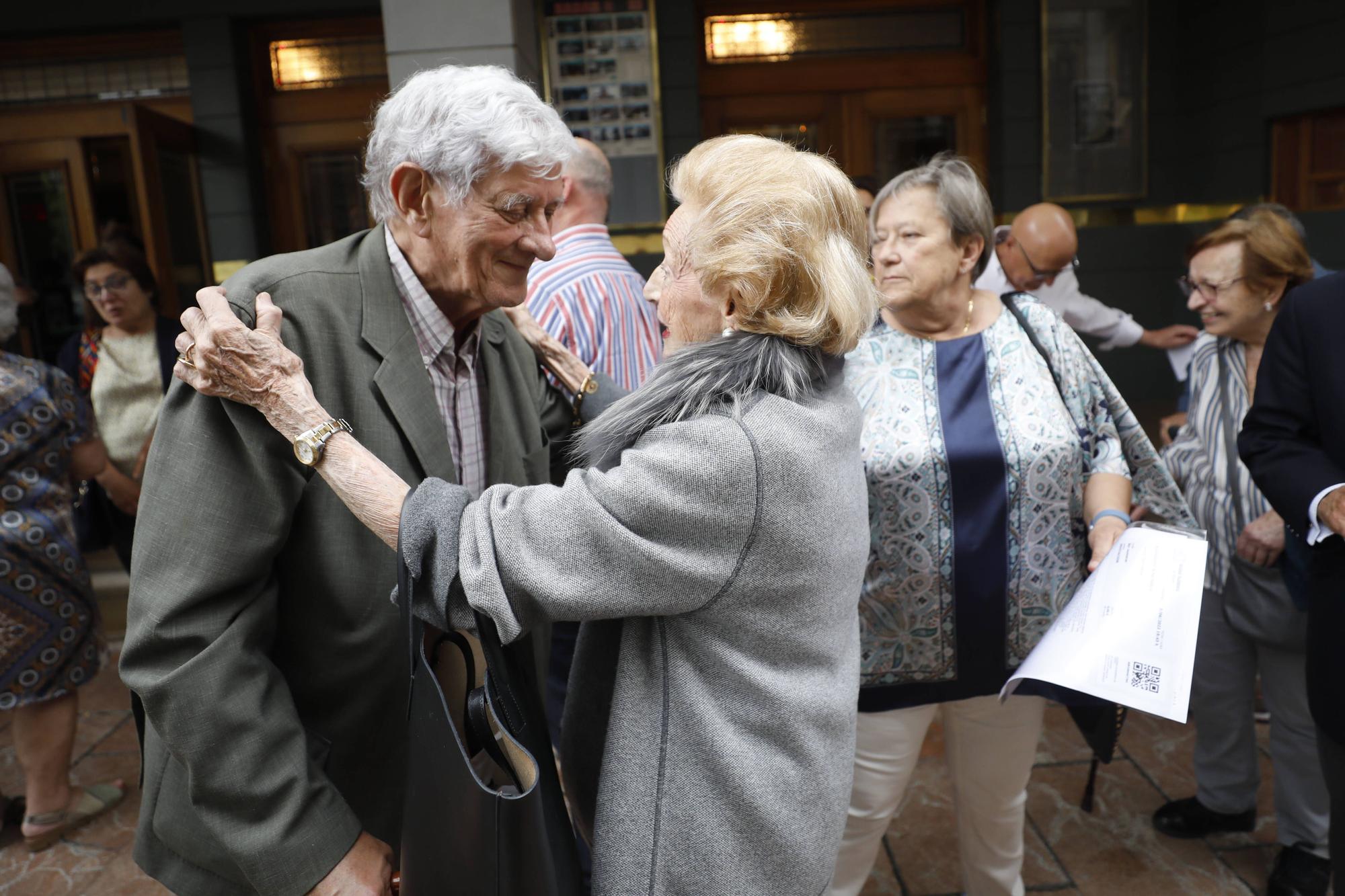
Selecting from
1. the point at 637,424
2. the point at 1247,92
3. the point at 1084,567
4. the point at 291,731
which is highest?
the point at 1247,92

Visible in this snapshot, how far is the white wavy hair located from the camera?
4.58 ft

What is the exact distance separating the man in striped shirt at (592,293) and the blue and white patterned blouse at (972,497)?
949 mm

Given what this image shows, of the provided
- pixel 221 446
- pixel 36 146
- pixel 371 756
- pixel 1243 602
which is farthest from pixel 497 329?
pixel 36 146

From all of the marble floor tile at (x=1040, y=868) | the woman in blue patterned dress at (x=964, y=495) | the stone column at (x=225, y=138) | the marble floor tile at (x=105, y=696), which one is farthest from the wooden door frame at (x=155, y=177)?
the marble floor tile at (x=1040, y=868)

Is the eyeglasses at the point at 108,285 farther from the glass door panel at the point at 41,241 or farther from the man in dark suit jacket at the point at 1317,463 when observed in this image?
the man in dark suit jacket at the point at 1317,463

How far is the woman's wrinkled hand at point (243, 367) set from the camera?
1.21 m

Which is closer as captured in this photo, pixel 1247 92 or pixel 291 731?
pixel 291 731

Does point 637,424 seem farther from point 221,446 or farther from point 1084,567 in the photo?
point 1084,567

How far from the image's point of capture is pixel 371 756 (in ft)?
4.91

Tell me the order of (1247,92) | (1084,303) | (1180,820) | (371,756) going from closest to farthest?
(371,756) → (1180,820) → (1084,303) → (1247,92)

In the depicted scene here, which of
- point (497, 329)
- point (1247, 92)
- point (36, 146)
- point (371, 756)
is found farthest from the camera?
point (1247, 92)

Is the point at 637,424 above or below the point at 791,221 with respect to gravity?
below

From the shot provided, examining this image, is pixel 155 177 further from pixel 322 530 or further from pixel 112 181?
pixel 322 530

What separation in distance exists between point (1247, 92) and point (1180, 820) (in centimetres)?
568
